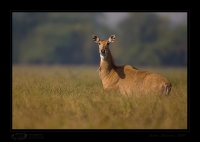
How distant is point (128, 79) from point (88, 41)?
58.1 metres

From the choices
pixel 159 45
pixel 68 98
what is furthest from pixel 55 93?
pixel 159 45

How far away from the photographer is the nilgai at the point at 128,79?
44.4 ft

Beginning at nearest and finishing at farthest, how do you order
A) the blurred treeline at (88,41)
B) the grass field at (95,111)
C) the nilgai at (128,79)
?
the grass field at (95,111), the nilgai at (128,79), the blurred treeline at (88,41)

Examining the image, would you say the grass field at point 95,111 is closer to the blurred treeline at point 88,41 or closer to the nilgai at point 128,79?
the nilgai at point 128,79

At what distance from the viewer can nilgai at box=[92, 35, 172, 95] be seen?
44.4 ft

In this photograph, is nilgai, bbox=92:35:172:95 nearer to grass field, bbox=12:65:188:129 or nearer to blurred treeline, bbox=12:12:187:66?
grass field, bbox=12:65:188:129

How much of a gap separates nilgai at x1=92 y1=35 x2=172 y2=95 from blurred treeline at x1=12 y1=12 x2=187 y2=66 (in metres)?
49.7

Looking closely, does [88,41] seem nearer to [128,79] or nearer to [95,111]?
[128,79]

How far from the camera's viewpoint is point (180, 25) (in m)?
76.9

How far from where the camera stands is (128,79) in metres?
14.2

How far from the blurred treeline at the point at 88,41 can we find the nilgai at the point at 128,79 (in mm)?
49680

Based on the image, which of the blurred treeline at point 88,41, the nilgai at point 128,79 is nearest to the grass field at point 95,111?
the nilgai at point 128,79

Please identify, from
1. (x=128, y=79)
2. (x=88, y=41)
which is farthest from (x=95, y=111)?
(x=88, y=41)
